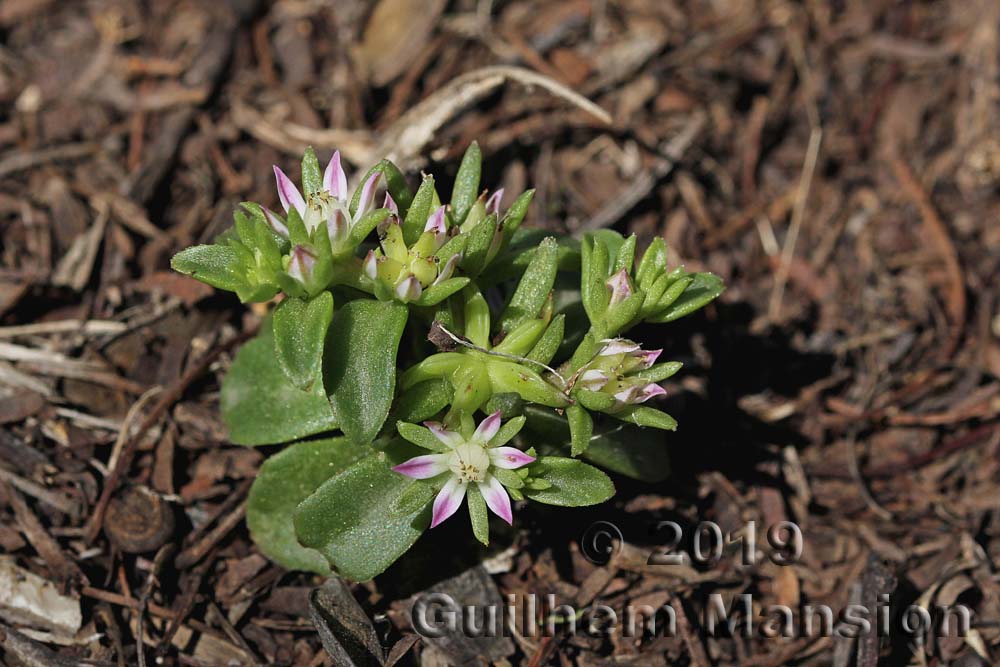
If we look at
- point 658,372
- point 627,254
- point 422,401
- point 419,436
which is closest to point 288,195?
point 422,401

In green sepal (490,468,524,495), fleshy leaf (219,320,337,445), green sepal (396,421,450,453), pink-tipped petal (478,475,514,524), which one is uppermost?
green sepal (396,421,450,453)

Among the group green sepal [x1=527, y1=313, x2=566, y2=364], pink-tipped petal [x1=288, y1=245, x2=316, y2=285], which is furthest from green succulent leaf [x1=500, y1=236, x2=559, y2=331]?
pink-tipped petal [x1=288, y1=245, x2=316, y2=285]

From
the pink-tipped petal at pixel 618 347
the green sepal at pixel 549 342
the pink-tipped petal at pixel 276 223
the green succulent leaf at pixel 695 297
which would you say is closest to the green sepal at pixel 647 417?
the pink-tipped petal at pixel 618 347

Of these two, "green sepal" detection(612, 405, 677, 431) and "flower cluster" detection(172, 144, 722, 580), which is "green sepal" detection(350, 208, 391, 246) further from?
"green sepal" detection(612, 405, 677, 431)

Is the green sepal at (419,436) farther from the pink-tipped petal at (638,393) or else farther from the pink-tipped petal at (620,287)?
the pink-tipped petal at (620,287)

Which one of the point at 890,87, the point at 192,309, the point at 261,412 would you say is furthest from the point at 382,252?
the point at 890,87

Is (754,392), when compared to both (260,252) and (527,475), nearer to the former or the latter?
(527,475)

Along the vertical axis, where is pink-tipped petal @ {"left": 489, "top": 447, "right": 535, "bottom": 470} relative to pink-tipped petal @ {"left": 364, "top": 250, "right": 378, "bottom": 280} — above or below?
below
